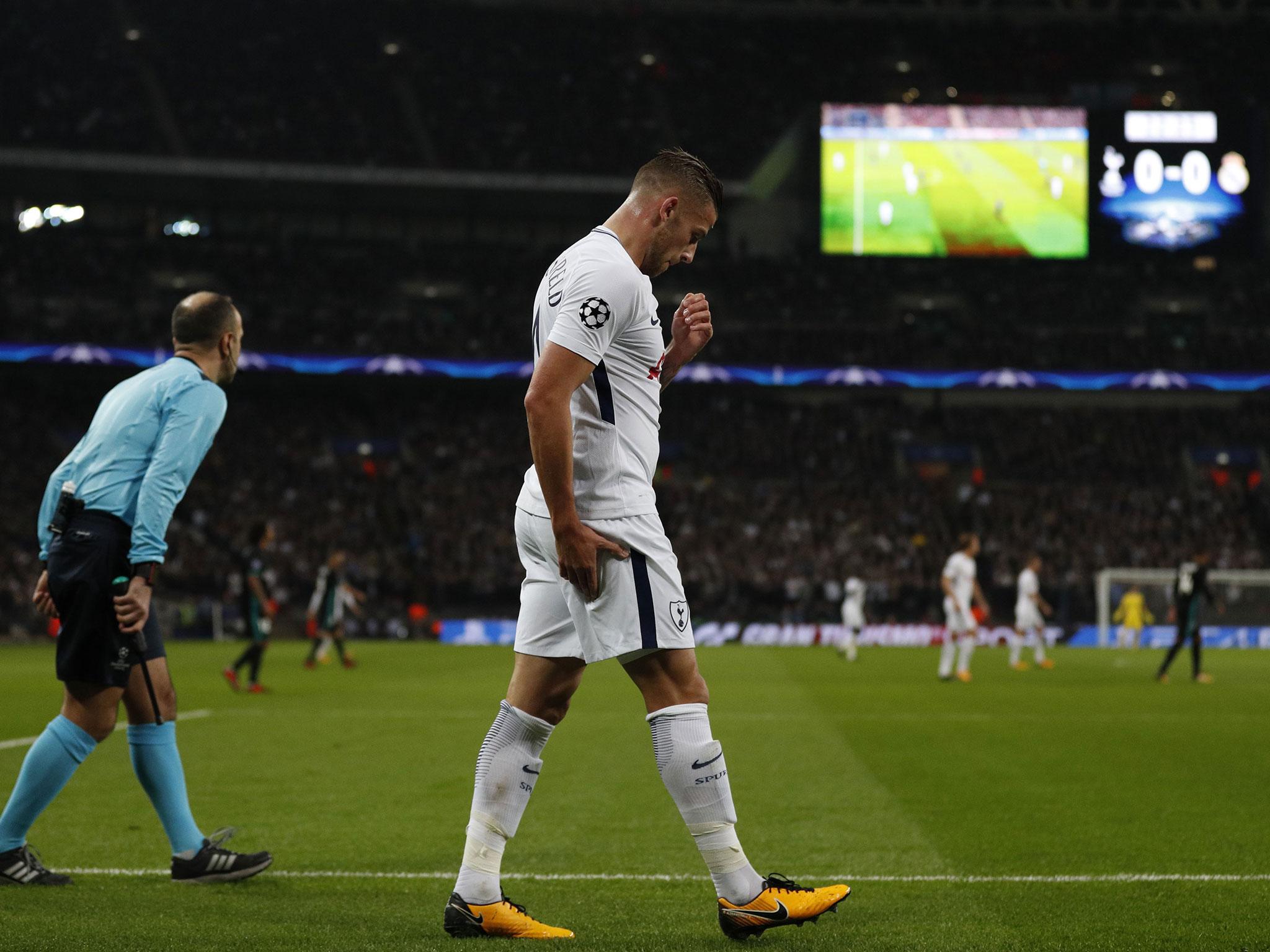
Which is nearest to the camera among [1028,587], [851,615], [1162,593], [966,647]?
[966,647]

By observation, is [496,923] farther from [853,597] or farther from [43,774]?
[853,597]

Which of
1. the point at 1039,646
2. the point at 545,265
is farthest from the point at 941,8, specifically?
the point at 1039,646

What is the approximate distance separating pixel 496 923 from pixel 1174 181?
44.6 m

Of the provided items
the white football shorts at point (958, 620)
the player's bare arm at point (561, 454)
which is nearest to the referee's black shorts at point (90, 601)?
the player's bare arm at point (561, 454)

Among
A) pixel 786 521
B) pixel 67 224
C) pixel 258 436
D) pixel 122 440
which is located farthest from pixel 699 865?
pixel 67 224

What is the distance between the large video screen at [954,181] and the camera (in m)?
43.0

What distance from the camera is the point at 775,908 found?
4.33 m

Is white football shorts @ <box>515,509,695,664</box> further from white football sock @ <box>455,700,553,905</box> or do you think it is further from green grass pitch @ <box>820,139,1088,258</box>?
green grass pitch @ <box>820,139,1088,258</box>

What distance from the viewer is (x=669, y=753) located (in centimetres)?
435

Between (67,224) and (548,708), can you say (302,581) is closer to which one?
(67,224)

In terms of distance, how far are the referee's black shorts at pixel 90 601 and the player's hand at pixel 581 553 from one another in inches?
76.5

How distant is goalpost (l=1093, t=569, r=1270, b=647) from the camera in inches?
1379

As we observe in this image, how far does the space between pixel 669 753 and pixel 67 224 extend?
50.3 m

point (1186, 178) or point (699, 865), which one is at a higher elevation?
Result: point (1186, 178)
